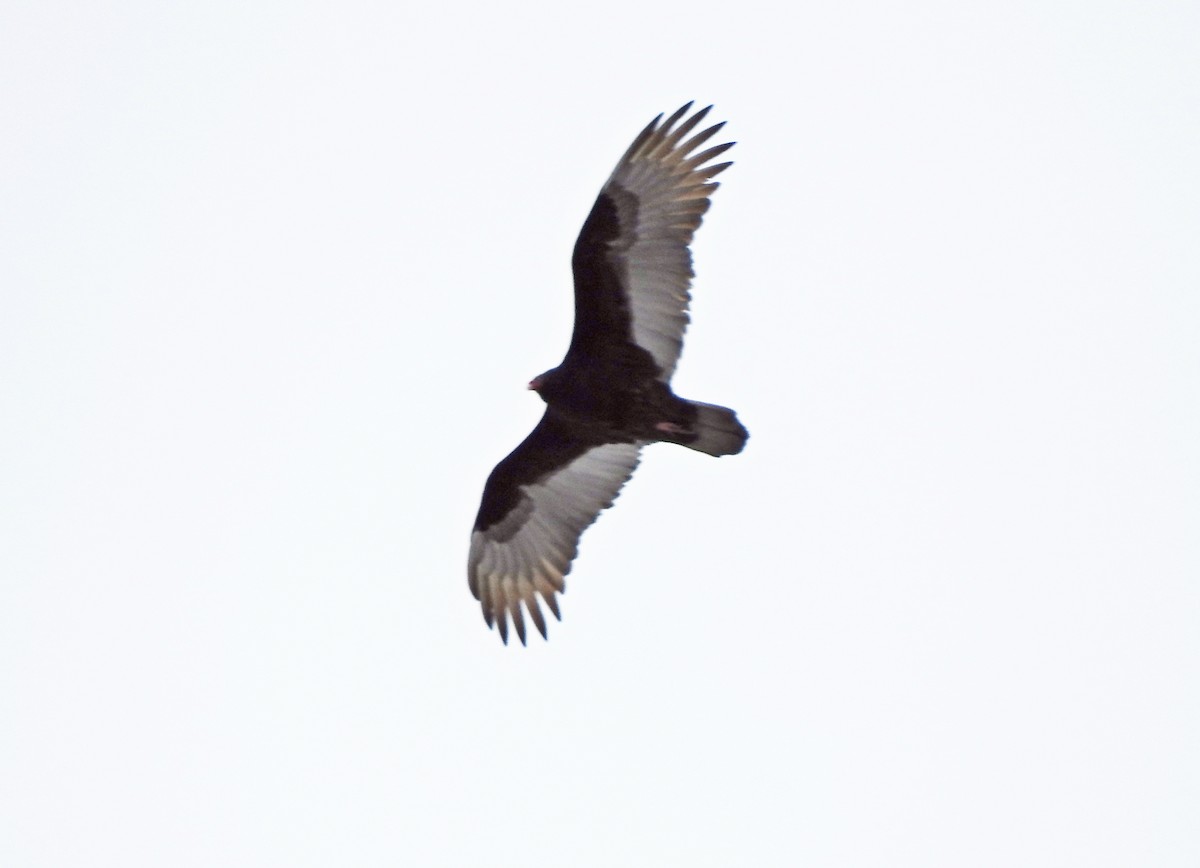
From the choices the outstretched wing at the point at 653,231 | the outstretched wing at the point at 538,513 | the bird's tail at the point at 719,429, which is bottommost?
the outstretched wing at the point at 538,513

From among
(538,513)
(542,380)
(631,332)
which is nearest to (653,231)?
(631,332)

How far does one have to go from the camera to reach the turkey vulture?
38.2 feet

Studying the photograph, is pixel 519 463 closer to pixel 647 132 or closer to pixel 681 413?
pixel 681 413

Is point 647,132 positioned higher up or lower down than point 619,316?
higher up

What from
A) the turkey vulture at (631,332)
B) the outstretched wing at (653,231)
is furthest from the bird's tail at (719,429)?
the outstretched wing at (653,231)

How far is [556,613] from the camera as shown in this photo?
1256cm

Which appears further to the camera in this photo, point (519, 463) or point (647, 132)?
point (519, 463)

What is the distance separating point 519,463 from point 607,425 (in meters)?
0.88

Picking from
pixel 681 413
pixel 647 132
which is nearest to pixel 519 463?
pixel 681 413

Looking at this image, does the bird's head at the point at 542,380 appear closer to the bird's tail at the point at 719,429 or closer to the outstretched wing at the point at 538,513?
the outstretched wing at the point at 538,513

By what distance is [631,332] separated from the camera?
38.7ft

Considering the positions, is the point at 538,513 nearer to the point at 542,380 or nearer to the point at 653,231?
the point at 542,380

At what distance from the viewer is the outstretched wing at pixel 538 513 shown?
41.3ft

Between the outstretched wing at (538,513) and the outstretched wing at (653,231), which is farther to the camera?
A: the outstretched wing at (538,513)
